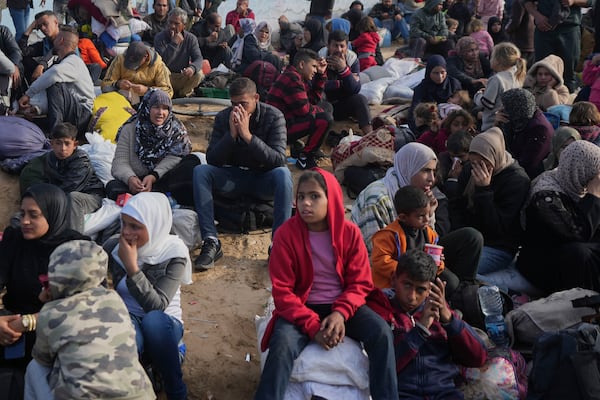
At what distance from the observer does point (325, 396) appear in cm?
375

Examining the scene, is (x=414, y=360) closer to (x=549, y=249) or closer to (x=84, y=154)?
(x=549, y=249)

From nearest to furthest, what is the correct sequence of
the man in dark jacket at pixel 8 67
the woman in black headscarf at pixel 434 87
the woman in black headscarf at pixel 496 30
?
1. the man in dark jacket at pixel 8 67
2. the woman in black headscarf at pixel 434 87
3. the woman in black headscarf at pixel 496 30

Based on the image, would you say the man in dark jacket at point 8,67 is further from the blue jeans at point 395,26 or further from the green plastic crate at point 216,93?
the blue jeans at point 395,26

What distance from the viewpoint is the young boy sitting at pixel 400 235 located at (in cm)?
452

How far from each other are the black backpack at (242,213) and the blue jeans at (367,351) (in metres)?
2.45

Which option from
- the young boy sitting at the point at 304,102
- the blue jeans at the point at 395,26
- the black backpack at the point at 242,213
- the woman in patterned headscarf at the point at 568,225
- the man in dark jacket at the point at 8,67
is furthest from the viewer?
the blue jeans at the point at 395,26

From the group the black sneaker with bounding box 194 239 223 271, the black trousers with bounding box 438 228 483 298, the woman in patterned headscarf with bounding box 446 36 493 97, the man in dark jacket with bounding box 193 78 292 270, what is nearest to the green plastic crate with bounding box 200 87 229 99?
the woman in patterned headscarf with bounding box 446 36 493 97

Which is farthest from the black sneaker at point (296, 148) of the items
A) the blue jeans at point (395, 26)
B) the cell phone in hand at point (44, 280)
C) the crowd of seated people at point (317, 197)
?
the blue jeans at point (395, 26)

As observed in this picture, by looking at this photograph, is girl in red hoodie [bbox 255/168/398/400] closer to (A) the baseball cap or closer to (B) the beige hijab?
(B) the beige hijab

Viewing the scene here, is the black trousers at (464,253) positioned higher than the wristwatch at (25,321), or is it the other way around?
the wristwatch at (25,321)

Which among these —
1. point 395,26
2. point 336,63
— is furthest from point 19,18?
point 395,26

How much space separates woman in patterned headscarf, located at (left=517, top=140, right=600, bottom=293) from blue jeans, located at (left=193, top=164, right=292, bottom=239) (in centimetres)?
190

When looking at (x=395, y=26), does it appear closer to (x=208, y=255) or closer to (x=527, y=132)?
(x=527, y=132)

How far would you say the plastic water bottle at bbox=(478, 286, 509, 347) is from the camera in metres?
4.72
